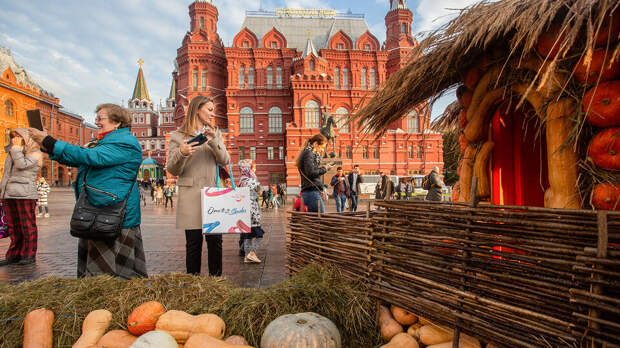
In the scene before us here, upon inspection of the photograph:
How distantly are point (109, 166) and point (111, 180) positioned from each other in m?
0.13

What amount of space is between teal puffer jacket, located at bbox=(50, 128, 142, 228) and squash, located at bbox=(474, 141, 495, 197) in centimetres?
313

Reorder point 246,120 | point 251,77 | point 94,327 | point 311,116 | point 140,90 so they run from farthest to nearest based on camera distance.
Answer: point 140,90, point 251,77, point 246,120, point 311,116, point 94,327

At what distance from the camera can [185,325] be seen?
209 cm

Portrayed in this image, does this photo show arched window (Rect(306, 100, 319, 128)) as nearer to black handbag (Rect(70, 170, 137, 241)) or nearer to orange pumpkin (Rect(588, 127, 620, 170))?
black handbag (Rect(70, 170, 137, 241))

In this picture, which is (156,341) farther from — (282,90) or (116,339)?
(282,90)

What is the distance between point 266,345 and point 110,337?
999mm

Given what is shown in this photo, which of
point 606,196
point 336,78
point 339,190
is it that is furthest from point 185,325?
point 336,78

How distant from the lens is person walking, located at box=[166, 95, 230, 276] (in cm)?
318

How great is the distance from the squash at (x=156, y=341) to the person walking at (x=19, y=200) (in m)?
4.45

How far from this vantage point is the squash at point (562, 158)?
2154 mm

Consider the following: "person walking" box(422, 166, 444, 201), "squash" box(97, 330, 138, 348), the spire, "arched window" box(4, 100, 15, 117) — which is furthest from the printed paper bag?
the spire

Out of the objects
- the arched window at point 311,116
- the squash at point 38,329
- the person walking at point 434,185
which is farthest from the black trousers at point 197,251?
the arched window at point 311,116

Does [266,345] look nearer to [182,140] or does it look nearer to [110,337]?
[110,337]

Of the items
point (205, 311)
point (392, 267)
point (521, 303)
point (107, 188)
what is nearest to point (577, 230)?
point (521, 303)
